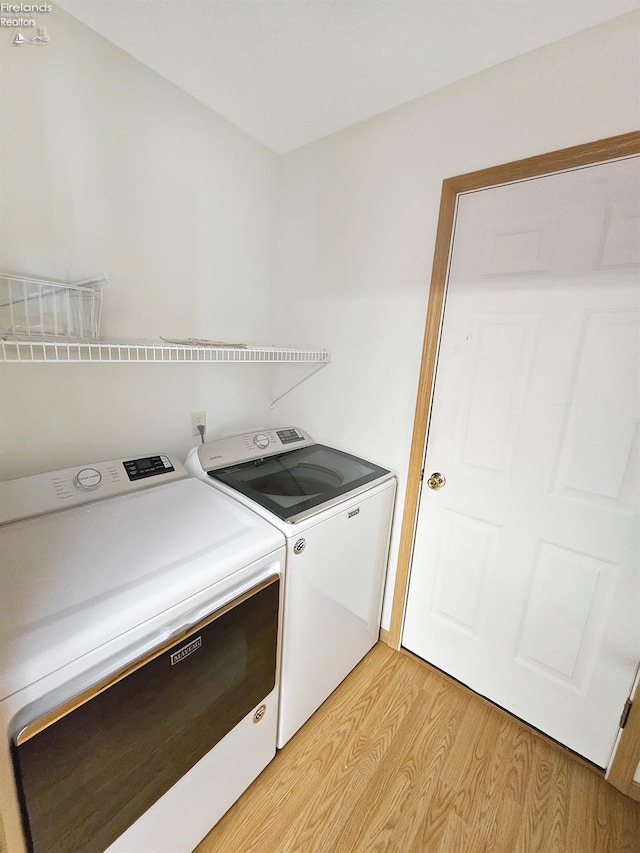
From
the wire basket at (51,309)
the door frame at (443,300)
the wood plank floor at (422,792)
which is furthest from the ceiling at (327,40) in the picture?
the wood plank floor at (422,792)

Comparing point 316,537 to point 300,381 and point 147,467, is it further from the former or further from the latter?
point 300,381

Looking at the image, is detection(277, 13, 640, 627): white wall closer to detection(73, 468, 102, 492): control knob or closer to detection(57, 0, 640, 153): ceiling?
detection(57, 0, 640, 153): ceiling

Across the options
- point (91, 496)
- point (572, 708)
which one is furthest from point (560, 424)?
point (91, 496)

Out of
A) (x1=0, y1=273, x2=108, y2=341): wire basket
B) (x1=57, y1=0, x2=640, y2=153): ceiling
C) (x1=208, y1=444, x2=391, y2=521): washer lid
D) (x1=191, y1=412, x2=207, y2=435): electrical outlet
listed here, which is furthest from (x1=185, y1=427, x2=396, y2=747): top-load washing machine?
(x1=57, y1=0, x2=640, y2=153): ceiling

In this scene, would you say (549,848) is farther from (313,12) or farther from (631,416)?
(313,12)

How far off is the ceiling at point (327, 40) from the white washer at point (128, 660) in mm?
1444

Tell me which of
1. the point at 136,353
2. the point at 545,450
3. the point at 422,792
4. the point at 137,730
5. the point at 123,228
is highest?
the point at 123,228

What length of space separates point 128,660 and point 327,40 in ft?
5.97

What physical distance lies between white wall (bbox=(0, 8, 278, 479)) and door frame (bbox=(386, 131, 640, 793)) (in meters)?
0.94

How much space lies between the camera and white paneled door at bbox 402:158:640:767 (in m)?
1.11

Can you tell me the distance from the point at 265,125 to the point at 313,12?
613 mm

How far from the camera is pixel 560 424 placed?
48.3 inches

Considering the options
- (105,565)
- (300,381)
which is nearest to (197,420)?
(300,381)

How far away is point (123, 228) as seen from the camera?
1.35 metres
